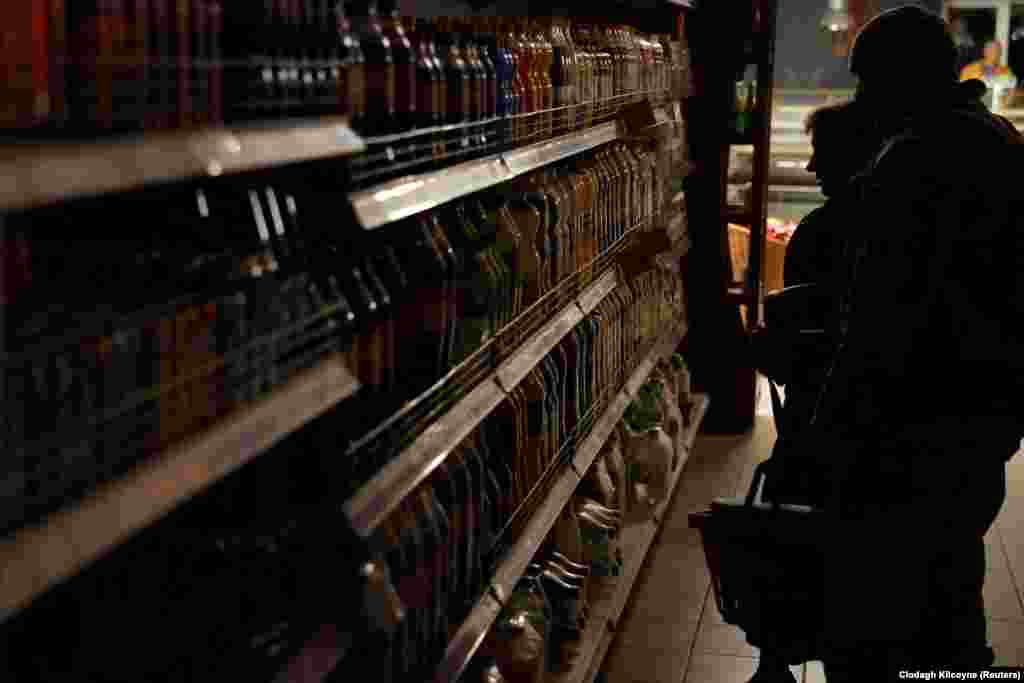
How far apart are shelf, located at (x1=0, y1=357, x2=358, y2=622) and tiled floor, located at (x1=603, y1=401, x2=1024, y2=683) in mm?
2253

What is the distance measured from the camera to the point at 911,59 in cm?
273

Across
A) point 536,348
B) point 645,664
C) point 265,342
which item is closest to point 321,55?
point 265,342

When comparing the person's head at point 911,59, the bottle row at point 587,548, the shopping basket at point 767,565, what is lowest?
the bottle row at point 587,548

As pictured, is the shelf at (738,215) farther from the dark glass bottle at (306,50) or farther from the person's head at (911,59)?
the dark glass bottle at (306,50)

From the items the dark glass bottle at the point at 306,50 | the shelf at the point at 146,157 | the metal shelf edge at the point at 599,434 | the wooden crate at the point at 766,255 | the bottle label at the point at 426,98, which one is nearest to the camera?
the shelf at the point at 146,157

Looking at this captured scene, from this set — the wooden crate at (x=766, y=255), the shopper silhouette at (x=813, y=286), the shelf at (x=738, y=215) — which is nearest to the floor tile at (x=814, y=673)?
the shopper silhouette at (x=813, y=286)

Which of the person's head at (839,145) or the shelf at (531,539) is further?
the person's head at (839,145)

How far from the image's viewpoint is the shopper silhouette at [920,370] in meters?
2.58

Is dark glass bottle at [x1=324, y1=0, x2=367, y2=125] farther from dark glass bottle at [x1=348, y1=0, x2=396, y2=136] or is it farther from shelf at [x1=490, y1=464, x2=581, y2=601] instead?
shelf at [x1=490, y1=464, x2=581, y2=601]

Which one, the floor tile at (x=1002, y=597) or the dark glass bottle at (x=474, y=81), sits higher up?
the dark glass bottle at (x=474, y=81)

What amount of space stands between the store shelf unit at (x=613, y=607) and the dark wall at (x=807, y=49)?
23.0 feet

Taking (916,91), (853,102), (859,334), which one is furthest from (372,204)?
(853,102)

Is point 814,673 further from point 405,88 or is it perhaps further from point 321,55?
point 321,55

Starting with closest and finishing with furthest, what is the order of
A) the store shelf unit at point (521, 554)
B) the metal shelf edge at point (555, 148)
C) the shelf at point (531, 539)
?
the store shelf unit at point (521, 554), the shelf at point (531, 539), the metal shelf edge at point (555, 148)
